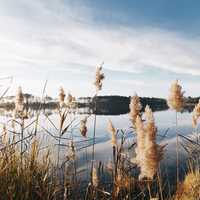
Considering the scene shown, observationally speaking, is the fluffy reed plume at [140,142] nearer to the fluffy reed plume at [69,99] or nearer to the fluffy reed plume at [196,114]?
the fluffy reed plume at [69,99]

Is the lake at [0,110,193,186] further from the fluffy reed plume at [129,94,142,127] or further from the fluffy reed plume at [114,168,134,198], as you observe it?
the fluffy reed plume at [114,168,134,198]

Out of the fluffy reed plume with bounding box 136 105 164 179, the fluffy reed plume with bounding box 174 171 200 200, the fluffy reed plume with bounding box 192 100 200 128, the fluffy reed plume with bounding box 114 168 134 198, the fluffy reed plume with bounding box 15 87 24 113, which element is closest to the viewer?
the fluffy reed plume with bounding box 136 105 164 179

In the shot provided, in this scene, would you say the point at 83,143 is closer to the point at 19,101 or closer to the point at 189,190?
the point at 19,101

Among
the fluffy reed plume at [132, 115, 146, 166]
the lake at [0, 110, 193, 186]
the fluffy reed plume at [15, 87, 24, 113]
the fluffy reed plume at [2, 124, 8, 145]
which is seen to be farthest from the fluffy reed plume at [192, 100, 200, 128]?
the fluffy reed plume at [132, 115, 146, 166]

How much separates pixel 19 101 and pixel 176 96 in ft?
6.21

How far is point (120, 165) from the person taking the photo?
3621 millimetres

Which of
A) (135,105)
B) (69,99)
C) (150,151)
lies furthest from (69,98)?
(150,151)

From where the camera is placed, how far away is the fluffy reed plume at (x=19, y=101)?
179 inches

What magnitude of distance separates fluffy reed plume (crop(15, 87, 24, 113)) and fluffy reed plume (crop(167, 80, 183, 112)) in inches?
68.7

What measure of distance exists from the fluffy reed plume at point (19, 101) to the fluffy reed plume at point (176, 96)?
1.74 metres

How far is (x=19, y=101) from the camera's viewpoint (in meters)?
4.65

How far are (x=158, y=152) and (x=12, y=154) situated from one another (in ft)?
7.50

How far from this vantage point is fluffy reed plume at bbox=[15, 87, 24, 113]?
14.9 feet

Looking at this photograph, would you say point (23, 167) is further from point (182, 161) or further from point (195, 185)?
point (182, 161)
